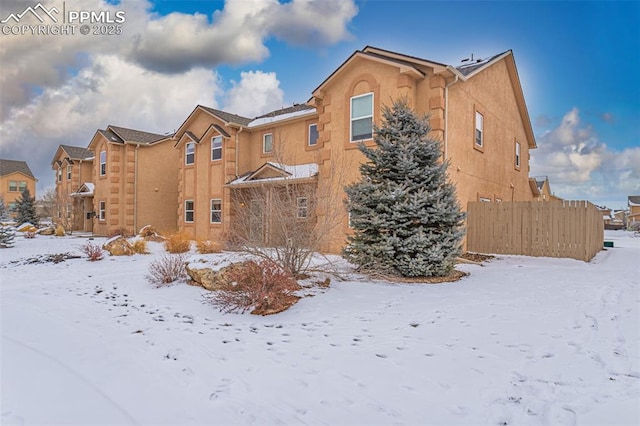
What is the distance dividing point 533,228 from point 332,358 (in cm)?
1149

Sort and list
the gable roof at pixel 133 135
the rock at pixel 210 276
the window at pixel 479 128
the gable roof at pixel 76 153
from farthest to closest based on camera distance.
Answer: the gable roof at pixel 76 153 < the gable roof at pixel 133 135 < the window at pixel 479 128 < the rock at pixel 210 276

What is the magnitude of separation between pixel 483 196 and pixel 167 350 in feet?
46.7

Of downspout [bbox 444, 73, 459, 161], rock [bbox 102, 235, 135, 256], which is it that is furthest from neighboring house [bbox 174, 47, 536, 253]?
rock [bbox 102, 235, 135, 256]

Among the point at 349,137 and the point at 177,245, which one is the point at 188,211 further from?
the point at 349,137

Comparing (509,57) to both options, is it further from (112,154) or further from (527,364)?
(112,154)

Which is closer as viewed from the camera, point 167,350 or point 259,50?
point 167,350

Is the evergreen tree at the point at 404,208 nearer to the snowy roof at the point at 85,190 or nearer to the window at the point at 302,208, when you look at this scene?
the window at the point at 302,208

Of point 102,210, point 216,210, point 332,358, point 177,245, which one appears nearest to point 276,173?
point 177,245

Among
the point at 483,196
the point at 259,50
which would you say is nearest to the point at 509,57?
the point at 483,196

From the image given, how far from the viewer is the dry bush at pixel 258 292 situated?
6.18 metres

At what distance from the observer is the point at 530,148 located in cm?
2277

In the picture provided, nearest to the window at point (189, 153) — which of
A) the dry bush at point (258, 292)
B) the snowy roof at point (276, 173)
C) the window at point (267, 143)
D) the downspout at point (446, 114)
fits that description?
the snowy roof at point (276, 173)

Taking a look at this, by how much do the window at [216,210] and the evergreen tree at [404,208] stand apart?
38.7ft

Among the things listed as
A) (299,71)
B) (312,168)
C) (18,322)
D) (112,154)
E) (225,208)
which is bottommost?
(18,322)
